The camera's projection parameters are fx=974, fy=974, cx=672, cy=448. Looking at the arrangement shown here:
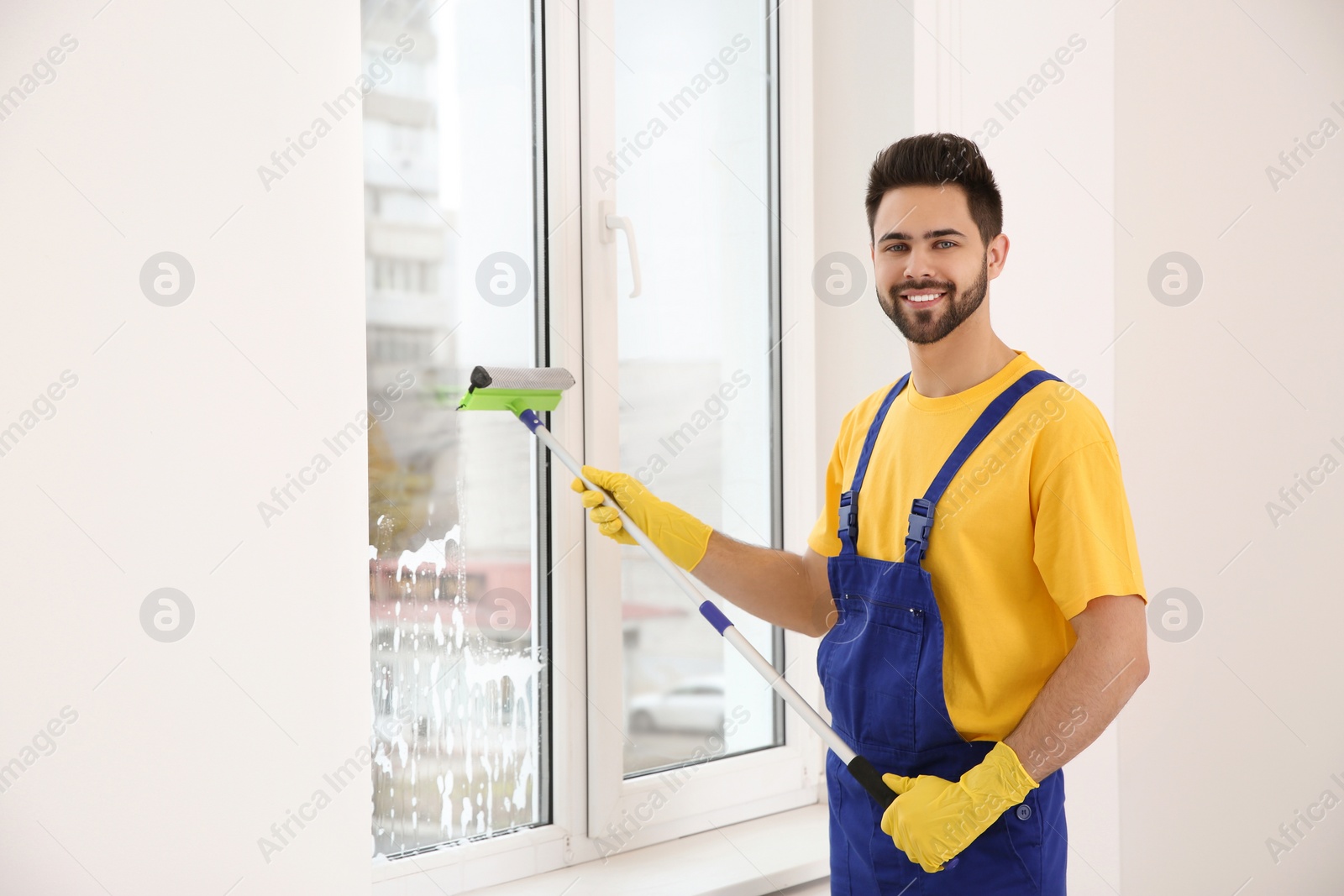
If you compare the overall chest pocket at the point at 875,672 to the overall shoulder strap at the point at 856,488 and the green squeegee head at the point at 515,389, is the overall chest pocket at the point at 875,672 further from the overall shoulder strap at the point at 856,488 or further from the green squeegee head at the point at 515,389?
the green squeegee head at the point at 515,389

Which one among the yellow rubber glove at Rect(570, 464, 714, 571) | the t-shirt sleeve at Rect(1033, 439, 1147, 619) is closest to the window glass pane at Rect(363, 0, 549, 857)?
the yellow rubber glove at Rect(570, 464, 714, 571)

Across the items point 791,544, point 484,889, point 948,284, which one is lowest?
point 484,889

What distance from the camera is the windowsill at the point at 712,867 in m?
1.48

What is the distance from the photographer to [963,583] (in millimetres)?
1171

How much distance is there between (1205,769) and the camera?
1880 millimetres

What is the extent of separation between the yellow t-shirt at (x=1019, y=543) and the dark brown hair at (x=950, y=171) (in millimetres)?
220

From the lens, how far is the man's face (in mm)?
1251

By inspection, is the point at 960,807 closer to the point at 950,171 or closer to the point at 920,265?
the point at 920,265

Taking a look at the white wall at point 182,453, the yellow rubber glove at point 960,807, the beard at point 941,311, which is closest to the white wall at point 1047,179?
the beard at point 941,311

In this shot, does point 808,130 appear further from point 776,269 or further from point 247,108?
point 247,108

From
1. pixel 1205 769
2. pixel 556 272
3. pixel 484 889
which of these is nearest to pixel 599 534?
pixel 556 272

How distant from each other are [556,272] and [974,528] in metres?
0.75

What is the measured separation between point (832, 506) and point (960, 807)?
1.60 feet

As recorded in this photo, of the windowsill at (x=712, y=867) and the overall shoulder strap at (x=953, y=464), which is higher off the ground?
the overall shoulder strap at (x=953, y=464)
